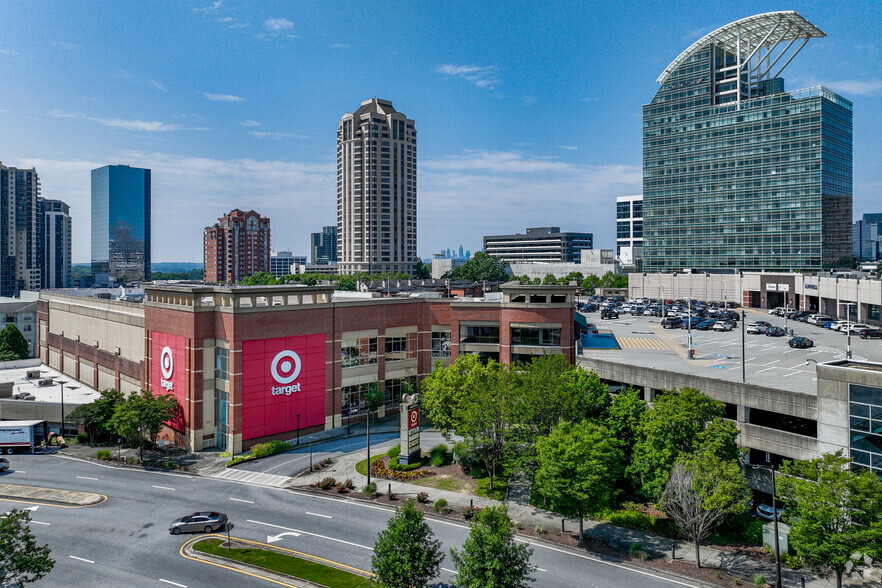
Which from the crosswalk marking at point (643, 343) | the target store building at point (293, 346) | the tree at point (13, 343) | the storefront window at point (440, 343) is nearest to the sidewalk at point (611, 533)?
the target store building at point (293, 346)

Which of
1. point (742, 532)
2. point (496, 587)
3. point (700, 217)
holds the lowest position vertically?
point (742, 532)

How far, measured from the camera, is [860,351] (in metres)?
65.9

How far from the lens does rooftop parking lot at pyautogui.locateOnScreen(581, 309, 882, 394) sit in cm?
5338

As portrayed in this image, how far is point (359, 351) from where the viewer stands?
67500mm

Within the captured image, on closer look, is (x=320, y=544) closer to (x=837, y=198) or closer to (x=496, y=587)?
(x=496, y=587)

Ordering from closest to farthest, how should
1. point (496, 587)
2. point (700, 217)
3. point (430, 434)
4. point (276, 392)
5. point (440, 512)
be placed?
point (496, 587) → point (440, 512) → point (276, 392) → point (430, 434) → point (700, 217)

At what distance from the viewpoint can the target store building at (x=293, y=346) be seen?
57.3 m

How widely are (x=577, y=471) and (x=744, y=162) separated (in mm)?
158100

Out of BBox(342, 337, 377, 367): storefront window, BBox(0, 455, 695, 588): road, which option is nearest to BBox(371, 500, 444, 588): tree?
BBox(0, 455, 695, 588): road

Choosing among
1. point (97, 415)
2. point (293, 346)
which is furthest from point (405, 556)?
point (97, 415)

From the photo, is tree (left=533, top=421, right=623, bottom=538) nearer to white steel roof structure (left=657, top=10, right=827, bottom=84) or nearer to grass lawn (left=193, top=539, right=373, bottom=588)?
grass lawn (left=193, top=539, right=373, bottom=588)

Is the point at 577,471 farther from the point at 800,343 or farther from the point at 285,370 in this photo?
the point at 800,343

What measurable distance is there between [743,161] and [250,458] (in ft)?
538

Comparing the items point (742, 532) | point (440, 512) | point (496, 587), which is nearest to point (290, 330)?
point (440, 512)
